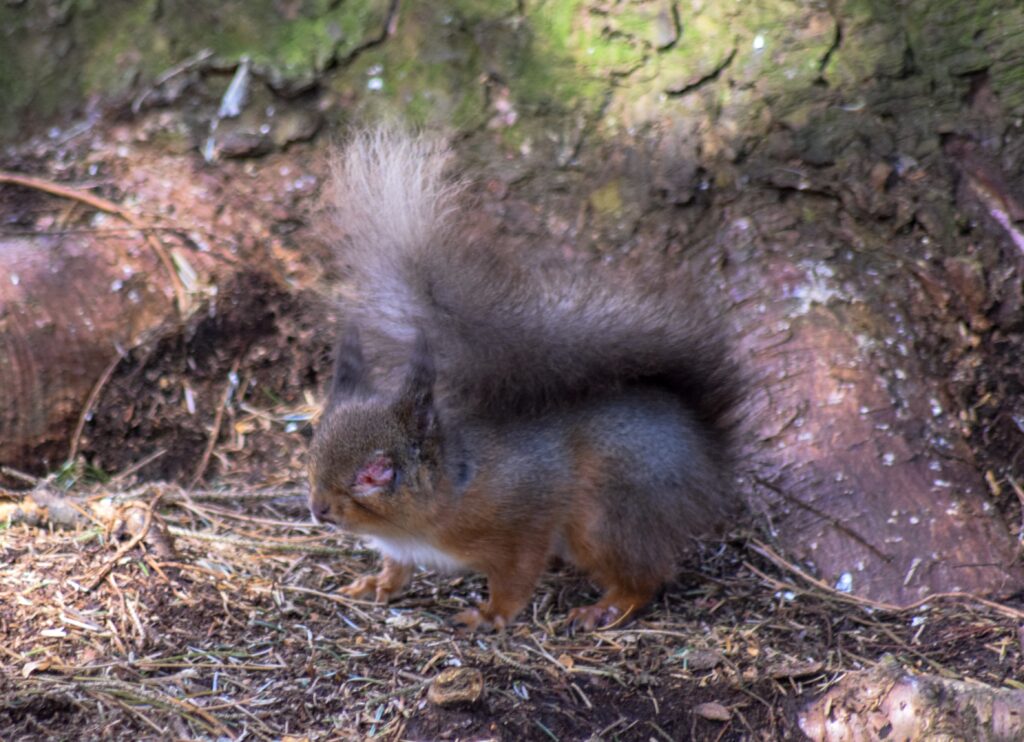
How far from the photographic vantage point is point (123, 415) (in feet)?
10.4

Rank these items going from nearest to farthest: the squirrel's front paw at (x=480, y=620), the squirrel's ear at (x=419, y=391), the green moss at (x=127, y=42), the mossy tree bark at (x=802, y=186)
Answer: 1. the squirrel's ear at (x=419, y=391)
2. the squirrel's front paw at (x=480, y=620)
3. the mossy tree bark at (x=802, y=186)
4. the green moss at (x=127, y=42)

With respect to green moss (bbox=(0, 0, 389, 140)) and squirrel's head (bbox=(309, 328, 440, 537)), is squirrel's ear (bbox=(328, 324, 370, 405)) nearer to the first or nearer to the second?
squirrel's head (bbox=(309, 328, 440, 537))

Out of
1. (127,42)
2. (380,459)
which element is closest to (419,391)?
(380,459)

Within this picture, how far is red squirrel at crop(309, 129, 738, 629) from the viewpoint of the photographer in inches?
99.7

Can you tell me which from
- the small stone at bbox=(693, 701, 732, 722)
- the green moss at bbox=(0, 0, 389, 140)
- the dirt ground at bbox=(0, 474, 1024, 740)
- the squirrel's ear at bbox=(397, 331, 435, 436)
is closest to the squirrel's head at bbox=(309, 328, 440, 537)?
the squirrel's ear at bbox=(397, 331, 435, 436)

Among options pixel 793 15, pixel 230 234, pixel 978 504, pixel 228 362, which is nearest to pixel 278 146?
pixel 230 234

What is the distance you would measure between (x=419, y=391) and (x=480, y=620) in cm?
Answer: 55

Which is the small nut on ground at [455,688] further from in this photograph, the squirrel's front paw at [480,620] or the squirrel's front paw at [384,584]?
the squirrel's front paw at [384,584]

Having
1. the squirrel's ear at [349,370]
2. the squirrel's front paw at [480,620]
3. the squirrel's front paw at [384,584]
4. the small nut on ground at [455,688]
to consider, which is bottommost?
the squirrel's front paw at [384,584]

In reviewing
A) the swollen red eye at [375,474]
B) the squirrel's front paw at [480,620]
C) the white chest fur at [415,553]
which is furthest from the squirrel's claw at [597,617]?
the swollen red eye at [375,474]

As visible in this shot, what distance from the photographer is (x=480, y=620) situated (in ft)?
8.64

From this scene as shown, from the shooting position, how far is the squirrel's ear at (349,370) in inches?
105

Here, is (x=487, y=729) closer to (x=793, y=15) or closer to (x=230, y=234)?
(x=230, y=234)

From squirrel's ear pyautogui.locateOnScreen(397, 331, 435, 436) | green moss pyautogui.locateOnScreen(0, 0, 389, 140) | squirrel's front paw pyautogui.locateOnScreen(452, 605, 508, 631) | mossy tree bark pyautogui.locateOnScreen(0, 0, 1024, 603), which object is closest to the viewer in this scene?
squirrel's ear pyautogui.locateOnScreen(397, 331, 435, 436)
